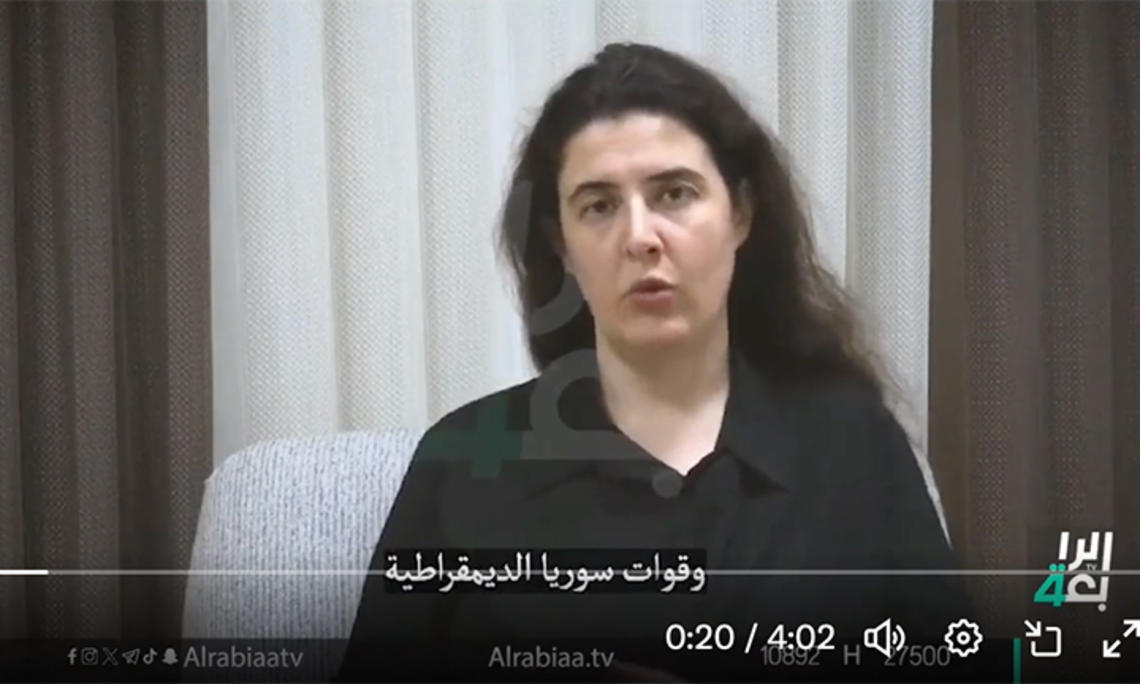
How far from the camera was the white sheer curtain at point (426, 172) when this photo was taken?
3.63 feet

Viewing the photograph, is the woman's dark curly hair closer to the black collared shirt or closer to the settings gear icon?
the black collared shirt

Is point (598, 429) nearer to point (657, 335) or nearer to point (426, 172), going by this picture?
point (657, 335)

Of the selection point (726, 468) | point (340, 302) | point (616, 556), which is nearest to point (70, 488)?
point (340, 302)

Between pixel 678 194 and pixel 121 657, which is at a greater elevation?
pixel 678 194

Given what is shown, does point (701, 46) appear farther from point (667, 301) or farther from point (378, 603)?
point (378, 603)

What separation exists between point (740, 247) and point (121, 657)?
73 centimetres

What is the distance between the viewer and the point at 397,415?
44.2 inches

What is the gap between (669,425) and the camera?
3.60 ft

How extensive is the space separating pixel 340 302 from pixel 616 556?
37cm

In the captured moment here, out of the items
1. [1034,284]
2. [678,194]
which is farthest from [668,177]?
[1034,284]

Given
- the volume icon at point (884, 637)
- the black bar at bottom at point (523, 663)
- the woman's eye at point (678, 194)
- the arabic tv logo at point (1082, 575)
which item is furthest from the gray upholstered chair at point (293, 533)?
the arabic tv logo at point (1082, 575)

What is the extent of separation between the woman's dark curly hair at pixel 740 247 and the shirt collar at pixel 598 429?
20mm

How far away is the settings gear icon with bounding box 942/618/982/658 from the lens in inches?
42.8

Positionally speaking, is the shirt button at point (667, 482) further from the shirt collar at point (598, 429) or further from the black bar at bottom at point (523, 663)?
the black bar at bottom at point (523, 663)
